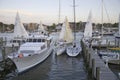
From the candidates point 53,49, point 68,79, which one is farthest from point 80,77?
point 53,49

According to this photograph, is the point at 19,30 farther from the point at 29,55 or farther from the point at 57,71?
the point at 57,71

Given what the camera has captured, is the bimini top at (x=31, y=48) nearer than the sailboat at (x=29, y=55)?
No

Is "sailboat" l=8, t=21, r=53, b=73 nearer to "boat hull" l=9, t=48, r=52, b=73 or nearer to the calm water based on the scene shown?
"boat hull" l=9, t=48, r=52, b=73

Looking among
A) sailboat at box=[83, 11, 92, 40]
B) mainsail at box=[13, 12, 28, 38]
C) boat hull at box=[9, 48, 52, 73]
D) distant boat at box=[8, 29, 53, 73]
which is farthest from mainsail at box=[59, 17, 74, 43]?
sailboat at box=[83, 11, 92, 40]

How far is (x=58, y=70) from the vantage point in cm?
2877

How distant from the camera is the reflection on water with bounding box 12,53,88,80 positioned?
25.0 meters

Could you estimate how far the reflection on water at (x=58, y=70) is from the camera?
2505cm

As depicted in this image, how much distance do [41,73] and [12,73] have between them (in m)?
3.14

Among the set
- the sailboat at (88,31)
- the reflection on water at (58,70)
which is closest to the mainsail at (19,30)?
the reflection on water at (58,70)

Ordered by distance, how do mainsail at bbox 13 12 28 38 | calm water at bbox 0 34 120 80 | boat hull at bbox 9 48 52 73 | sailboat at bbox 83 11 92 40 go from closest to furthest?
1. boat hull at bbox 9 48 52 73
2. calm water at bbox 0 34 120 80
3. mainsail at bbox 13 12 28 38
4. sailboat at bbox 83 11 92 40

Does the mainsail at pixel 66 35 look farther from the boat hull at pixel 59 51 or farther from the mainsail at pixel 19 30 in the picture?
the mainsail at pixel 19 30

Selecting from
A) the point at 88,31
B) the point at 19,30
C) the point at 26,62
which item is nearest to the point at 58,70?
the point at 26,62

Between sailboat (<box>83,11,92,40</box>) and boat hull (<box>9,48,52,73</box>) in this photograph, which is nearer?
boat hull (<box>9,48,52,73</box>)

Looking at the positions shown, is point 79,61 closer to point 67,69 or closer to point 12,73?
point 67,69
